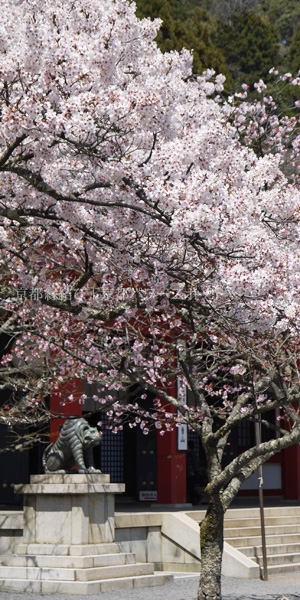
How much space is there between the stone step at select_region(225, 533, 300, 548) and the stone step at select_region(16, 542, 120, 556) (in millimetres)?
3479

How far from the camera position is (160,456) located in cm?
1933

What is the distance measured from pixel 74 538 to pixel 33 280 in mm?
5347

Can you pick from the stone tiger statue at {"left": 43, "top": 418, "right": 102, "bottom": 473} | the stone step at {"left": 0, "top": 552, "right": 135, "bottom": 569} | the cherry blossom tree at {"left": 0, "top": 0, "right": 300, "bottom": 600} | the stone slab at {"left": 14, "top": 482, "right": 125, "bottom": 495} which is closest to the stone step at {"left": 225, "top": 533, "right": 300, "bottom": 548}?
the stone step at {"left": 0, "top": 552, "right": 135, "bottom": 569}

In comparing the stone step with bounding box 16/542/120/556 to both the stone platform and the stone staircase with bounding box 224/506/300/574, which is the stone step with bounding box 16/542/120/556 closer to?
the stone platform

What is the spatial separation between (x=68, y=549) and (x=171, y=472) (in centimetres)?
656

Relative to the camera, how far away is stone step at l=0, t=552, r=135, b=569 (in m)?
12.3

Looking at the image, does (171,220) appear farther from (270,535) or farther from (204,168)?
(270,535)

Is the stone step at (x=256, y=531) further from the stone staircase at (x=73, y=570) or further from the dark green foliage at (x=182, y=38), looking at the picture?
the dark green foliage at (x=182, y=38)

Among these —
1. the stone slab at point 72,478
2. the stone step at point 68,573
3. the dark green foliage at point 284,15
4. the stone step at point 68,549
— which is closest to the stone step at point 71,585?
the stone step at point 68,573

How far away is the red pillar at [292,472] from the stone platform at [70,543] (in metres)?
11.6

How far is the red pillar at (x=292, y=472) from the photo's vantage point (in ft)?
79.0

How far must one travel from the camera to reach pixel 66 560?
12352mm

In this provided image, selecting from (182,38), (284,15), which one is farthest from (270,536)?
(284,15)

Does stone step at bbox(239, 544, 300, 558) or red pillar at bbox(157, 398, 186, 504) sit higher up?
red pillar at bbox(157, 398, 186, 504)
